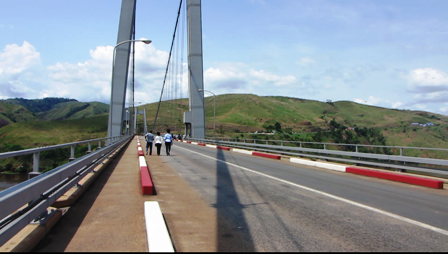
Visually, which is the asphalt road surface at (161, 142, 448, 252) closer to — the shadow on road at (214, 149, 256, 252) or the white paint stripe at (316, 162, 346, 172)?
the shadow on road at (214, 149, 256, 252)

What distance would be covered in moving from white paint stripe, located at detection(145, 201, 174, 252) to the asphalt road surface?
25.2 inches

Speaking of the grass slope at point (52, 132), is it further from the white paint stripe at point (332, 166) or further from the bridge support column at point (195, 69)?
the white paint stripe at point (332, 166)

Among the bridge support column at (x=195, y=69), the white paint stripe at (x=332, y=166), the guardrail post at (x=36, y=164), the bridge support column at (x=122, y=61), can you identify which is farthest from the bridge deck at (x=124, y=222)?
the bridge support column at (x=195, y=69)

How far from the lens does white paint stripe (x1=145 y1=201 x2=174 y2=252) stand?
3.96 meters

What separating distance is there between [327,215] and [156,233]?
10.1 feet

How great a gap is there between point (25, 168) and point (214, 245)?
3.53 m

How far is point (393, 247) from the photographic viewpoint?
4.32 meters

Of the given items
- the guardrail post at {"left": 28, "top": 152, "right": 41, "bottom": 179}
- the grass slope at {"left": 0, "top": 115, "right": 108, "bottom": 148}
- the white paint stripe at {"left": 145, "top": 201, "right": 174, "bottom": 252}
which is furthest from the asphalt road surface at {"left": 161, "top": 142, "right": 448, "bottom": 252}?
the grass slope at {"left": 0, "top": 115, "right": 108, "bottom": 148}

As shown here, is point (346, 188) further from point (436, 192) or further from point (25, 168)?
point (25, 168)

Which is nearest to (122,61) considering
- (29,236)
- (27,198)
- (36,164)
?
(36,164)

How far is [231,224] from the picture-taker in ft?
17.5

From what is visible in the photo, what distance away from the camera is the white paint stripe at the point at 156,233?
396cm

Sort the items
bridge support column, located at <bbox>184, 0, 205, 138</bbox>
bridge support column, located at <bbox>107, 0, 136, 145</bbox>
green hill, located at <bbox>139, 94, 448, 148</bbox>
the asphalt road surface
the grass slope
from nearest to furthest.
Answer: the asphalt road surface, bridge support column, located at <bbox>107, 0, 136, 145</bbox>, bridge support column, located at <bbox>184, 0, 205, 138</bbox>, green hill, located at <bbox>139, 94, 448, 148</bbox>, the grass slope

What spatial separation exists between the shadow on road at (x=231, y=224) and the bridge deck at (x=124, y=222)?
0.13 meters
